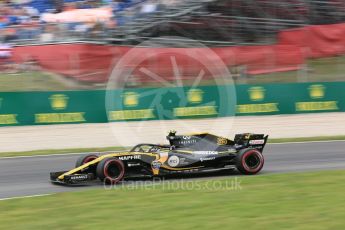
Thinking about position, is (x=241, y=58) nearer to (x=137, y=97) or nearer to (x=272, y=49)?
(x=272, y=49)

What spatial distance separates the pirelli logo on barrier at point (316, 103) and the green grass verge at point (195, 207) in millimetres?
11326

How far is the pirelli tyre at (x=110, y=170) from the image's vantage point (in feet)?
30.3

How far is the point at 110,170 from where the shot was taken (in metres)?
9.30

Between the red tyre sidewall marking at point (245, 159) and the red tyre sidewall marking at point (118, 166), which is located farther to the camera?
the red tyre sidewall marking at point (245, 159)

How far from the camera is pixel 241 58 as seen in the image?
2211cm

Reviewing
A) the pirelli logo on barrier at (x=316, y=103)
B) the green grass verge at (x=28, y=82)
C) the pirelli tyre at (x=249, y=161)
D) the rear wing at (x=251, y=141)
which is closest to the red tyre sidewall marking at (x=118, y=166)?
the pirelli tyre at (x=249, y=161)

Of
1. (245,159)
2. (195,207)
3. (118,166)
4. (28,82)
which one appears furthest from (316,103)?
(195,207)

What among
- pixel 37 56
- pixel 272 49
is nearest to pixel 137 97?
pixel 37 56

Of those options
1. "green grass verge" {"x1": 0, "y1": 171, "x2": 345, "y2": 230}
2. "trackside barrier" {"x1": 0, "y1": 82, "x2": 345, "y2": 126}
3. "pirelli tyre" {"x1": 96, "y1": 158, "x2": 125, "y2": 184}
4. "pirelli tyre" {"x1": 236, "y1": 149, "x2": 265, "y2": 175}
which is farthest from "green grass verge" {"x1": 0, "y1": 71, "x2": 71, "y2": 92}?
"green grass verge" {"x1": 0, "y1": 171, "x2": 345, "y2": 230}

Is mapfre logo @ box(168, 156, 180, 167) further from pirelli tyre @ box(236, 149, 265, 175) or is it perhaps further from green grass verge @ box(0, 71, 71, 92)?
green grass verge @ box(0, 71, 71, 92)

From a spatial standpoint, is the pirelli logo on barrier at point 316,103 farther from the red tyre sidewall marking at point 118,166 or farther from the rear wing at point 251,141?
the red tyre sidewall marking at point 118,166

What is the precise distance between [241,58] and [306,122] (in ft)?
13.3

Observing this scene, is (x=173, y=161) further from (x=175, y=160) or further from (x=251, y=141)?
(x=251, y=141)

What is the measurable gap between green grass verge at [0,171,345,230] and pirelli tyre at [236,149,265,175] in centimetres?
65
